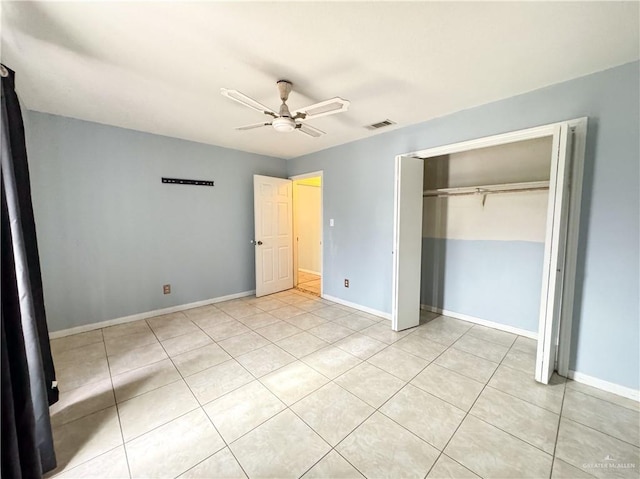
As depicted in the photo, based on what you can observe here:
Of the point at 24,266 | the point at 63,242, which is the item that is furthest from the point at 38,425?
the point at 63,242

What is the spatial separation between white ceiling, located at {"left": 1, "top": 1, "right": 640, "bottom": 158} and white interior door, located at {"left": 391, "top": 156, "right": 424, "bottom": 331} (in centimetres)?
69

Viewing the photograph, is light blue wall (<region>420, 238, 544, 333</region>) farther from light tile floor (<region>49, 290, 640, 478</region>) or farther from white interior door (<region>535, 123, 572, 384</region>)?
white interior door (<region>535, 123, 572, 384</region>)

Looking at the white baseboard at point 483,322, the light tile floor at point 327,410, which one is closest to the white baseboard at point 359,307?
the light tile floor at point 327,410

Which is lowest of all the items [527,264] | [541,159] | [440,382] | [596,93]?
[440,382]

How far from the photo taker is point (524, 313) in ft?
9.59

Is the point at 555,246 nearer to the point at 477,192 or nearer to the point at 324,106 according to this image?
the point at 477,192

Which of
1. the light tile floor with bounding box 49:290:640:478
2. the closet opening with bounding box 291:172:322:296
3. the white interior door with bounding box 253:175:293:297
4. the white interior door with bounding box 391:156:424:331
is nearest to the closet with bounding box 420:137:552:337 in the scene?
the light tile floor with bounding box 49:290:640:478

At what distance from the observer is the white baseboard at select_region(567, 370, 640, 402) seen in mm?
1911

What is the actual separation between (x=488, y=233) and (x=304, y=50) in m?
2.90

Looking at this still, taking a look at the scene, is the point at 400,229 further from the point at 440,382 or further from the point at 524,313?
the point at 524,313

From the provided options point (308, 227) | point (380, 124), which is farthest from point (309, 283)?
point (380, 124)

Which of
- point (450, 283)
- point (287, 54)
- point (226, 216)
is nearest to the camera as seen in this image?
point (287, 54)

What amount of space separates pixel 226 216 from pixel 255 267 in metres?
1.00

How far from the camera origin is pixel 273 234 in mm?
4574
